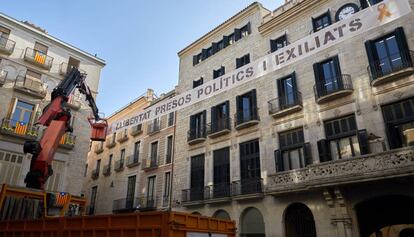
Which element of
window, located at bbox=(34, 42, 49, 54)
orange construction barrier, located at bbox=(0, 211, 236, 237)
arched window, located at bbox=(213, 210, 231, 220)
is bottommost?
orange construction barrier, located at bbox=(0, 211, 236, 237)

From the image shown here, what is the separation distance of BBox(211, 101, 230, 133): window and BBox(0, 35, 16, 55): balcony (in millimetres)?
15912

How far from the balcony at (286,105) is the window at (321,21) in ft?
15.5

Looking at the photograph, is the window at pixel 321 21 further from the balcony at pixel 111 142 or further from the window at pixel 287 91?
the balcony at pixel 111 142

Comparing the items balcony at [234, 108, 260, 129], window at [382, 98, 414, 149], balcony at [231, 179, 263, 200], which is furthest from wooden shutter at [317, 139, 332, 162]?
balcony at [234, 108, 260, 129]

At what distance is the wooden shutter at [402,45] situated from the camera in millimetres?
15406

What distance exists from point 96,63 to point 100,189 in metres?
15.4

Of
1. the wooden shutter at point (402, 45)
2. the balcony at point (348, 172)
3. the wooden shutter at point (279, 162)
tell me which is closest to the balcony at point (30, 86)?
the wooden shutter at point (279, 162)

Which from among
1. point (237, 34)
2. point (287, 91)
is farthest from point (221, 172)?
point (237, 34)

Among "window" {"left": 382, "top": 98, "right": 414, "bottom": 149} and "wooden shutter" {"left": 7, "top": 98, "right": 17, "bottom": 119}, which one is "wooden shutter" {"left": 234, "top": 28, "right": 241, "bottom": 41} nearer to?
"window" {"left": 382, "top": 98, "right": 414, "bottom": 149}

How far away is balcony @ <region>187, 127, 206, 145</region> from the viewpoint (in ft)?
81.0

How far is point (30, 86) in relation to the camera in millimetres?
23250

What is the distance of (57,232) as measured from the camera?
9406mm

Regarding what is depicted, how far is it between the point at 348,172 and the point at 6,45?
2469 centimetres

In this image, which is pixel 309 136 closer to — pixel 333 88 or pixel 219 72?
pixel 333 88
